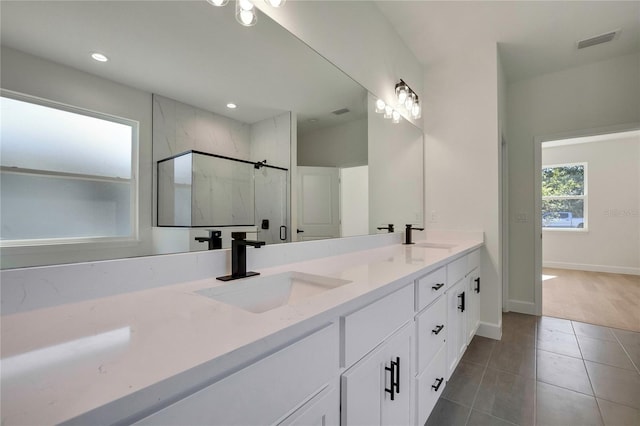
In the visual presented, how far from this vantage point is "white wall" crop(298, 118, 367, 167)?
1.53m

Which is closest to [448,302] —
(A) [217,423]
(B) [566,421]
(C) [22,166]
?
(B) [566,421]

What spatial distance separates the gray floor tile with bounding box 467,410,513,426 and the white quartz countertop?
1.23 m

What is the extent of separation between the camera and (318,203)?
5.26ft

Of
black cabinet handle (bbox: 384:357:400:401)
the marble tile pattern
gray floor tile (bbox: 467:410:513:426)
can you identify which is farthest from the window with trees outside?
the marble tile pattern

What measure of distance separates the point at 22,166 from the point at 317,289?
2.93 ft

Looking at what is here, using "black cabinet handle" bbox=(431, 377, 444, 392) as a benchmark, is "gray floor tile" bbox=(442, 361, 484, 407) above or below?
below

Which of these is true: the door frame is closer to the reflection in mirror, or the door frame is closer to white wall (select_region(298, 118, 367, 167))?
white wall (select_region(298, 118, 367, 167))

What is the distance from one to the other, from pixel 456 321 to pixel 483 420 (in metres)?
0.51

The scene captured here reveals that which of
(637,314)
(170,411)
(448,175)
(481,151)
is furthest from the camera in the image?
(637,314)

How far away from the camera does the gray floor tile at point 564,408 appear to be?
4.86 ft

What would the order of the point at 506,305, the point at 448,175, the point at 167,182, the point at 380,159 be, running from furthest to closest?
the point at 506,305 → the point at 448,175 → the point at 380,159 → the point at 167,182

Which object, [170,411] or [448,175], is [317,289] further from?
[448,175]

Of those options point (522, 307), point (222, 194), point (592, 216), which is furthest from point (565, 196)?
point (222, 194)

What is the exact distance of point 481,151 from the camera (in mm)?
2615
